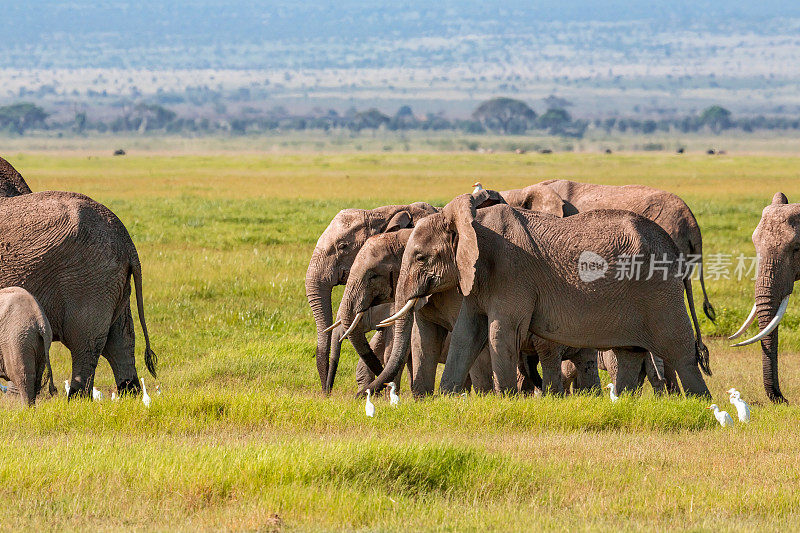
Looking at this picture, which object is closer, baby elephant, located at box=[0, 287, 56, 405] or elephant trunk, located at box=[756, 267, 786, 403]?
baby elephant, located at box=[0, 287, 56, 405]

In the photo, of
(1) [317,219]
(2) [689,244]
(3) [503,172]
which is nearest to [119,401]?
(2) [689,244]

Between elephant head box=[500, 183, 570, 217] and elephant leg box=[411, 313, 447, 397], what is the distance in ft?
7.97

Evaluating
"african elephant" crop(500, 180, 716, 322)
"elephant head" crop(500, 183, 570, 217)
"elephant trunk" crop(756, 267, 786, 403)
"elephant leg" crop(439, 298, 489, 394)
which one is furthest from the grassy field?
"elephant head" crop(500, 183, 570, 217)

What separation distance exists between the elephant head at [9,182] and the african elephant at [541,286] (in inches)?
137

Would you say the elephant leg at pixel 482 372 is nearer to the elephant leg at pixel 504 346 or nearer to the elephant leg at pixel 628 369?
the elephant leg at pixel 628 369

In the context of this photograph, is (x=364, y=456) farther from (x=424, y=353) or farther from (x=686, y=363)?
(x=686, y=363)

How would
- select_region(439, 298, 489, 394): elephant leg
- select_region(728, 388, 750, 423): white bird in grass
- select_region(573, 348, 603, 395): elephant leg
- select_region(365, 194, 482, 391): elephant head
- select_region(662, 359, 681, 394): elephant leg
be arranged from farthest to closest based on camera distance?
select_region(573, 348, 603, 395): elephant leg < select_region(662, 359, 681, 394): elephant leg < select_region(439, 298, 489, 394): elephant leg < select_region(365, 194, 482, 391): elephant head < select_region(728, 388, 750, 423): white bird in grass

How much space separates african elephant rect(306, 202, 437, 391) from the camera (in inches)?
422

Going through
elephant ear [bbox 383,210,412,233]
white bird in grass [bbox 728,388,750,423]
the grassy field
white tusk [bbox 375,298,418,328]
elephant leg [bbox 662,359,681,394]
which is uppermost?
elephant ear [bbox 383,210,412,233]

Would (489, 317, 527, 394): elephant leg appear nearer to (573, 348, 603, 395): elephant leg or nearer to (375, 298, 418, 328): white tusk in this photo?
(375, 298, 418, 328): white tusk

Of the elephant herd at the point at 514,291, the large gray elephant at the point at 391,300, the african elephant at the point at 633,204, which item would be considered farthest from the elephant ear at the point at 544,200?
the large gray elephant at the point at 391,300

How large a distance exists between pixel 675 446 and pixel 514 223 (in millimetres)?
2186

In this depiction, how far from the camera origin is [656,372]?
10.9 metres

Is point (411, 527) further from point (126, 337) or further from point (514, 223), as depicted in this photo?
point (126, 337)
